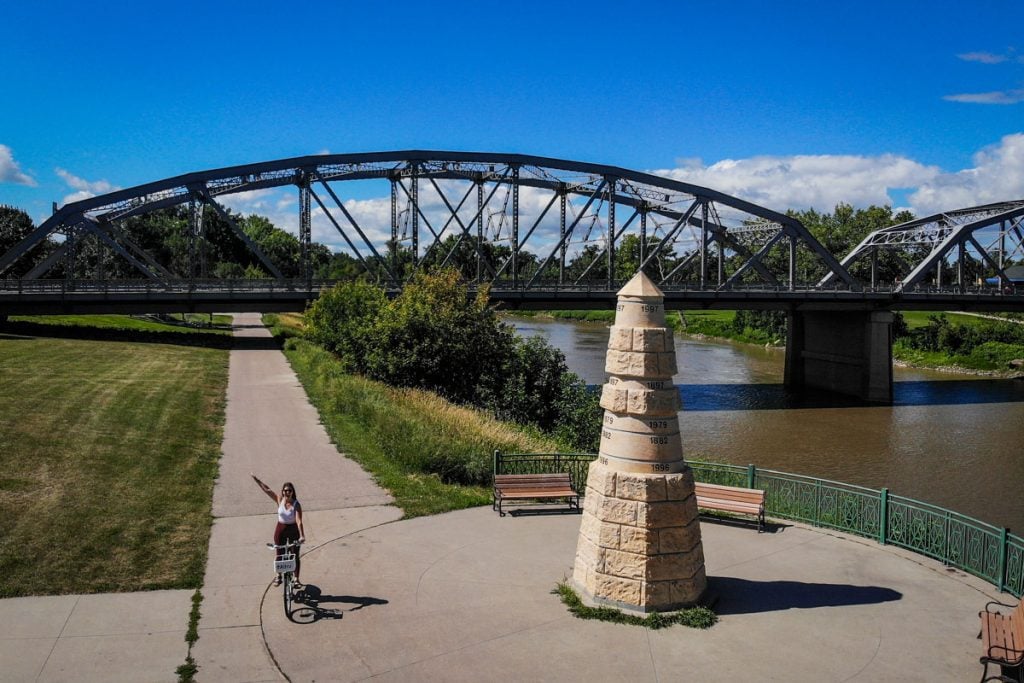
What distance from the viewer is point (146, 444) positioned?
69.3 feet

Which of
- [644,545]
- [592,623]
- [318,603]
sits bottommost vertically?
[592,623]

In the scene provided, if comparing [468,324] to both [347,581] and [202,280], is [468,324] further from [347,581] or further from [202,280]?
[202,280]

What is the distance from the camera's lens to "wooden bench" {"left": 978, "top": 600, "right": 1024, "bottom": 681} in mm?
9133

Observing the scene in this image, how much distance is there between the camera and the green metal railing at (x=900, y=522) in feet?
41.7

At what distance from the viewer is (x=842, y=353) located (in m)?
58.0

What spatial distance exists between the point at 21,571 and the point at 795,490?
13860mm

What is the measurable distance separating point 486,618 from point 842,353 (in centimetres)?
5248

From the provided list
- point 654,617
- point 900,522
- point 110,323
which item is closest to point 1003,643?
point 654,617

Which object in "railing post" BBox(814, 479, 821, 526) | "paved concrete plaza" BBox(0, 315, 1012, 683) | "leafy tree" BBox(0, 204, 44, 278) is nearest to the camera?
"paved concrete plaza" BBox(0, 315, 1012, 683)

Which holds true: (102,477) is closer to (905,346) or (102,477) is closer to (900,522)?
(900,522)

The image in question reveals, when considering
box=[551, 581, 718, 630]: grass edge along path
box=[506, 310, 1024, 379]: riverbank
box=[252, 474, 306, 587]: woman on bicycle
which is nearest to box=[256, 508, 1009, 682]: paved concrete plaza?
box=[551, 581, 718, 630]: grass edge along path

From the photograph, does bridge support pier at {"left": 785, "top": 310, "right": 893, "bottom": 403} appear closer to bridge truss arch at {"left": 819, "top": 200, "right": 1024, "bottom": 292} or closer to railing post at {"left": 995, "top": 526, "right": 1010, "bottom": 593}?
bridge truss arch at {"left": 819, "top": 200, "right": 1024, "bottom": 292}

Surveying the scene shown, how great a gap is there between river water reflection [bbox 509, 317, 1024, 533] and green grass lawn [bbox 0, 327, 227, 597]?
721 inches

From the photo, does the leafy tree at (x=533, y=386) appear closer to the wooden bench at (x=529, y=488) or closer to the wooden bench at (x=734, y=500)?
the wooden bench at (x=529, y=488)
